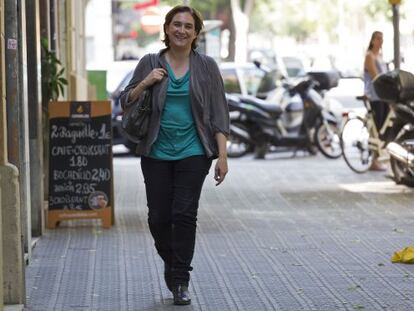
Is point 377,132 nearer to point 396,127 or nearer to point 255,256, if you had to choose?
point 396,127

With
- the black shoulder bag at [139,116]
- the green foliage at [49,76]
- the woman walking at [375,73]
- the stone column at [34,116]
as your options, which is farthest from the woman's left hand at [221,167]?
the woman walking at [375,73]

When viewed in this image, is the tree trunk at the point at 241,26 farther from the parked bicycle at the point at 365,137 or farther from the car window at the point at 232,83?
the parked bicycle at the point at 365,137

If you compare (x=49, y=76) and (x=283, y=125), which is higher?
(x=49, y=76)

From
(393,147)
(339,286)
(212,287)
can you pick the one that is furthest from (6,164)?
(393,147)

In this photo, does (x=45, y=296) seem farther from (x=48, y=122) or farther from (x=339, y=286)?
(x=48, y=122)

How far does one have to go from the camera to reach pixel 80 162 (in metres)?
12.1

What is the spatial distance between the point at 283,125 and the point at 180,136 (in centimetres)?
1535

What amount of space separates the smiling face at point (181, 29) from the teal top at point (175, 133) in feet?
0.84

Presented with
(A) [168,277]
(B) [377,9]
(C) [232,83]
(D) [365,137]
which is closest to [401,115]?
(D) [365,137]

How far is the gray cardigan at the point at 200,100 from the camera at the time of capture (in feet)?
26.6

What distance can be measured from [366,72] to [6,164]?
10.4m

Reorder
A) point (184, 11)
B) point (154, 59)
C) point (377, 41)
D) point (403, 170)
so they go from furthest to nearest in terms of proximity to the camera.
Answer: point (377, 41) < point (403, 170) < point (154, 59) < point (184, 11)

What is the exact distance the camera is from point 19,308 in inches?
313

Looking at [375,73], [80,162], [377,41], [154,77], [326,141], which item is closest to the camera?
[154,77]
